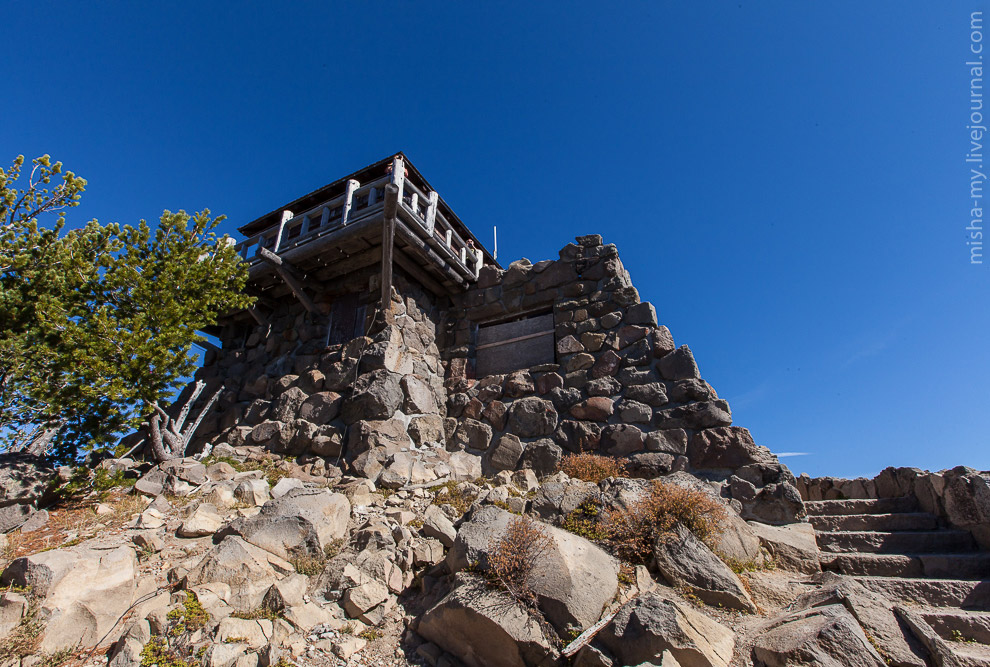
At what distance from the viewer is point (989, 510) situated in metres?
3.88

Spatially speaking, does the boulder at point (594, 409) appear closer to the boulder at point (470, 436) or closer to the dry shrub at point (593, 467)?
the dry shrub at point (593, 467)

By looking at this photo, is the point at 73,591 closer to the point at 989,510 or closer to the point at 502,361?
the point at 502,361

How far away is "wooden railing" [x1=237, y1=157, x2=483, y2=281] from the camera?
7.43 metres

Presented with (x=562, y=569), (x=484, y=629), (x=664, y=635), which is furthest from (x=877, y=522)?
(x=484, y=629)

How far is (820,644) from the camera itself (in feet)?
7.74

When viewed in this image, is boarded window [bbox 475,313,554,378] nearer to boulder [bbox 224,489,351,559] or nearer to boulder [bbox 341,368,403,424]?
boulder [bbox 341,368,403,424]


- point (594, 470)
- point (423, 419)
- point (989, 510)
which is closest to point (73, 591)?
point (423, 419)

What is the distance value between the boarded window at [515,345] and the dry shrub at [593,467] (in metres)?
1.85

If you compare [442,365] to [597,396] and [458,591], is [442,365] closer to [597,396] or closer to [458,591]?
[597,396]

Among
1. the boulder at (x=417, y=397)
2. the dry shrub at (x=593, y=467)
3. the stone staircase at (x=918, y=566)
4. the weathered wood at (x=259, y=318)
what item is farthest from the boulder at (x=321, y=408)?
the stone staircase at (x=918, y=566)

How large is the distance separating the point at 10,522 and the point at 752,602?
20.8 feet

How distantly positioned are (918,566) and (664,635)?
293 cm

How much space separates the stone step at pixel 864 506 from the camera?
4730 mm

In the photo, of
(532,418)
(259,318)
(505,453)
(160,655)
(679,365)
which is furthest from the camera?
(259,318)
